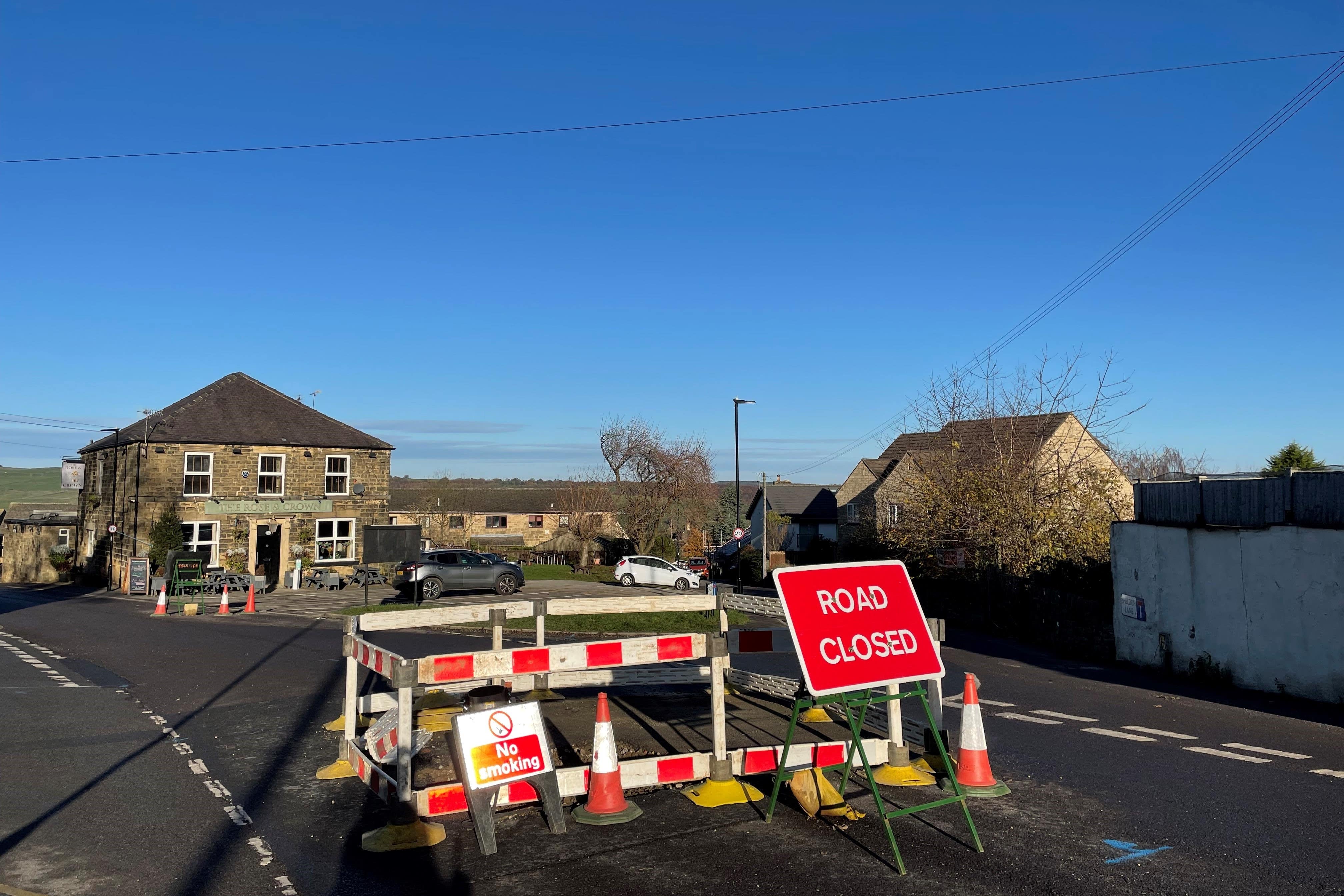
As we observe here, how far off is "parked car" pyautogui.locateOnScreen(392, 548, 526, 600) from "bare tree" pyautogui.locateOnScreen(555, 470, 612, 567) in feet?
72.3

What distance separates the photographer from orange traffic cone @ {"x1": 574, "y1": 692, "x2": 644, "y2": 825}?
6.45 m

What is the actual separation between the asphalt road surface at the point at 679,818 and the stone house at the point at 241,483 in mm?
25039

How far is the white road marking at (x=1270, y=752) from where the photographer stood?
8.85 meters

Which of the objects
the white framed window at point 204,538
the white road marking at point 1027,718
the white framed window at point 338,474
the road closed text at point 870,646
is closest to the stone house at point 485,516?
the white framed window at point 338,474

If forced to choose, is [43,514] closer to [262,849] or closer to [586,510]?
[586,510]

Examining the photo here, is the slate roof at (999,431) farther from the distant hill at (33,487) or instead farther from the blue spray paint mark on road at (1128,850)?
the distant hill at (33,487)

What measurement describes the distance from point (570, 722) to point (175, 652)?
36.3ft

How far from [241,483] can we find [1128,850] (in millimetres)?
35871

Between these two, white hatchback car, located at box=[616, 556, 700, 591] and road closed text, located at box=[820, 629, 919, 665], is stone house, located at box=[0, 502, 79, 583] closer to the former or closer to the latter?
white hatchback car, located at box=[616, 556, 700, 591]

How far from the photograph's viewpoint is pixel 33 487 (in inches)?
5025

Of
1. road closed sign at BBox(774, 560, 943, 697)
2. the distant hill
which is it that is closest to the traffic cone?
road closed sign at BBox(774, 560, 943, 697)

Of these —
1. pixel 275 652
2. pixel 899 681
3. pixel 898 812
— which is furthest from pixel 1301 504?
pixel 275 652

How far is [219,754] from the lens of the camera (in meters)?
8.78

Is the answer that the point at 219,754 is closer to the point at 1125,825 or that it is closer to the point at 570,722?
the point at 570,722
